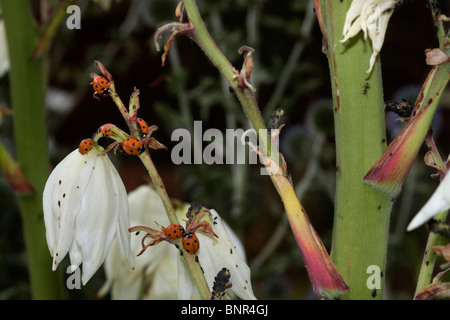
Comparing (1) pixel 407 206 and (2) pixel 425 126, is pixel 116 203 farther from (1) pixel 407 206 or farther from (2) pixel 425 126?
(1) pixel 407 206

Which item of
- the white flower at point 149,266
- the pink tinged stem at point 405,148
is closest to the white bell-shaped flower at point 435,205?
the pink tinged stem at point 405,148

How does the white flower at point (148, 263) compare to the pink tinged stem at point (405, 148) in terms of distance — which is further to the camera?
the white flower at point (148, 263)

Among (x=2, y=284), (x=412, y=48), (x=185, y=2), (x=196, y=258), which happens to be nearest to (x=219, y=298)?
(x=196, y=258)

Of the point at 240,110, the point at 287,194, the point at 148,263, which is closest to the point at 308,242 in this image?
the point at 287,194

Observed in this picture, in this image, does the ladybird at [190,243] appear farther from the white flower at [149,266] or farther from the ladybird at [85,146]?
the white flower at [149,266]

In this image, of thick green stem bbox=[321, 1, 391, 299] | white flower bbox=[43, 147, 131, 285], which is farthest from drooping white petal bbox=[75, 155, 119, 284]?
thick green stem bbox=[321, 1, 391, 299]
